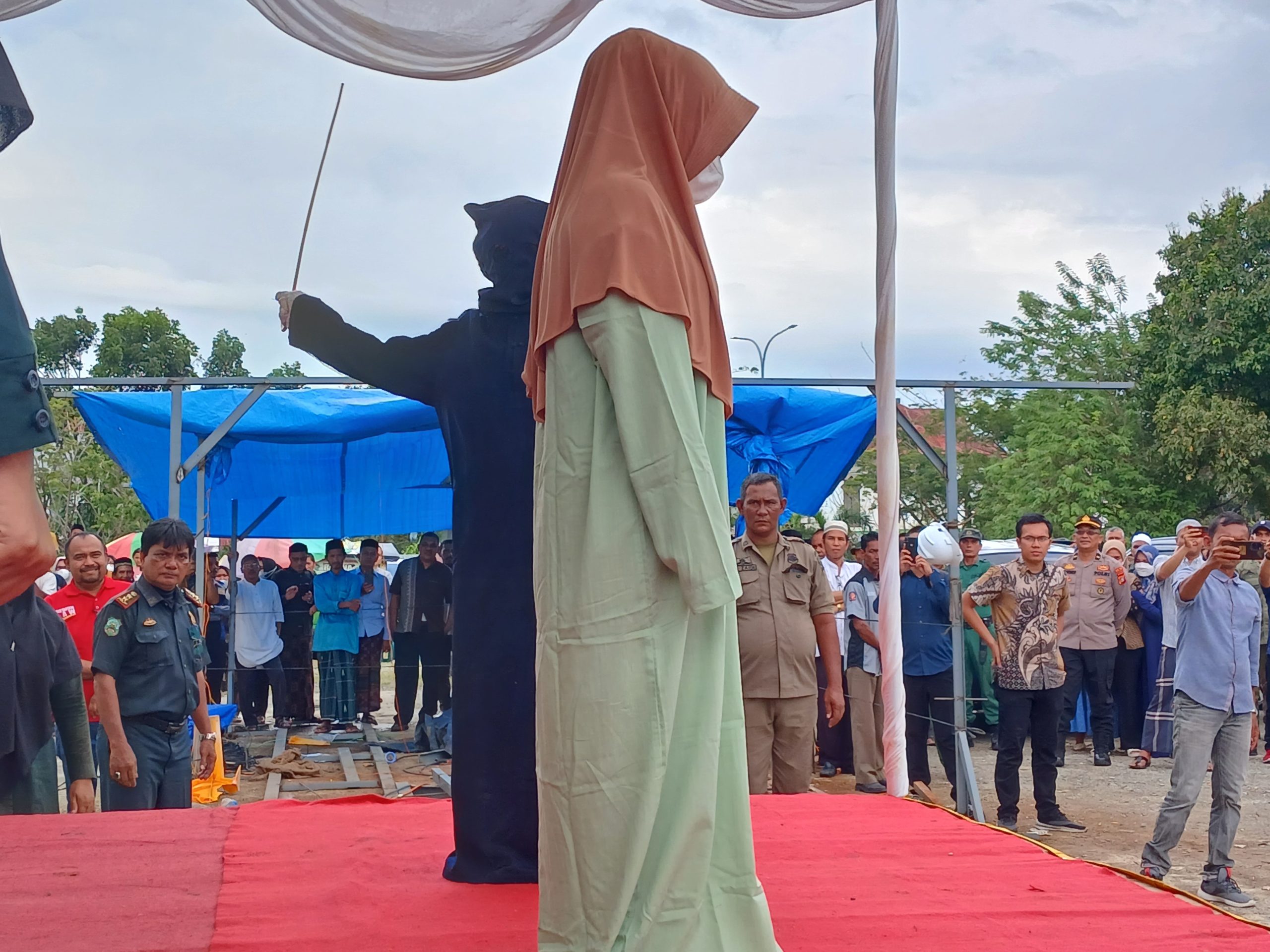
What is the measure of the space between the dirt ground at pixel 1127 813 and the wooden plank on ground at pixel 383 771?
2.86m

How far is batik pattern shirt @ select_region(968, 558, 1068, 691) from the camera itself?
627cm

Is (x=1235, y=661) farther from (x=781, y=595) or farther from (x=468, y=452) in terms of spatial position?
(x=468, y=452)

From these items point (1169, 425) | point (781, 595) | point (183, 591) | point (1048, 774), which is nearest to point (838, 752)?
point (1048, 774)

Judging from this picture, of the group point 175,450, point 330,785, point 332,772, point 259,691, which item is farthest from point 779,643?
point 259,691

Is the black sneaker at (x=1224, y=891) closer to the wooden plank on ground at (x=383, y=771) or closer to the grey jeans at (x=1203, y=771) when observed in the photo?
the grey jeans at (x=1203, y=771)

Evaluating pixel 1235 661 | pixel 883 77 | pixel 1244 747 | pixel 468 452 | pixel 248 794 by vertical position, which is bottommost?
pixel 248 794

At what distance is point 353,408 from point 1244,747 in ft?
17.8

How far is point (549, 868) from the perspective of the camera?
2078 millimetres

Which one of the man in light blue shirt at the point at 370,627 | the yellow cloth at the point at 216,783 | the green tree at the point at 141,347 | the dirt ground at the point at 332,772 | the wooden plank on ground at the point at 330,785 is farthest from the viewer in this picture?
the green tree at the point at 141,347

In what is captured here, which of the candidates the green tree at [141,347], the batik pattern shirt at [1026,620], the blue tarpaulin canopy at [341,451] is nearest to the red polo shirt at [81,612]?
the blue tarpaulin canopy at [341,451]

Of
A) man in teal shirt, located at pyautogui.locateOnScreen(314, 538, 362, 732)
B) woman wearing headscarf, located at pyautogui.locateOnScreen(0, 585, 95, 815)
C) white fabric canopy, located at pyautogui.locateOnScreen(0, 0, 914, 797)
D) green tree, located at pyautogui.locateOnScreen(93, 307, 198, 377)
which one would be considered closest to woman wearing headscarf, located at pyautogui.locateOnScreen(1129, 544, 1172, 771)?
white fabric canopy, located at pyautogui.locateOnScreen(0, 0, 914, 797)

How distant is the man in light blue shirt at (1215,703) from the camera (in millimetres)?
4965

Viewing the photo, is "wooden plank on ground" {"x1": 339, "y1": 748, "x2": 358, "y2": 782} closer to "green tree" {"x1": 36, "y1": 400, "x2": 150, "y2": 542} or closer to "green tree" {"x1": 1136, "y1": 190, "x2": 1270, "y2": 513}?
"green tree" {"x1": 36, "y1": 400, "x2": 150, "y2": 542}

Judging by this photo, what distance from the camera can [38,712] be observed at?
3.62 m
